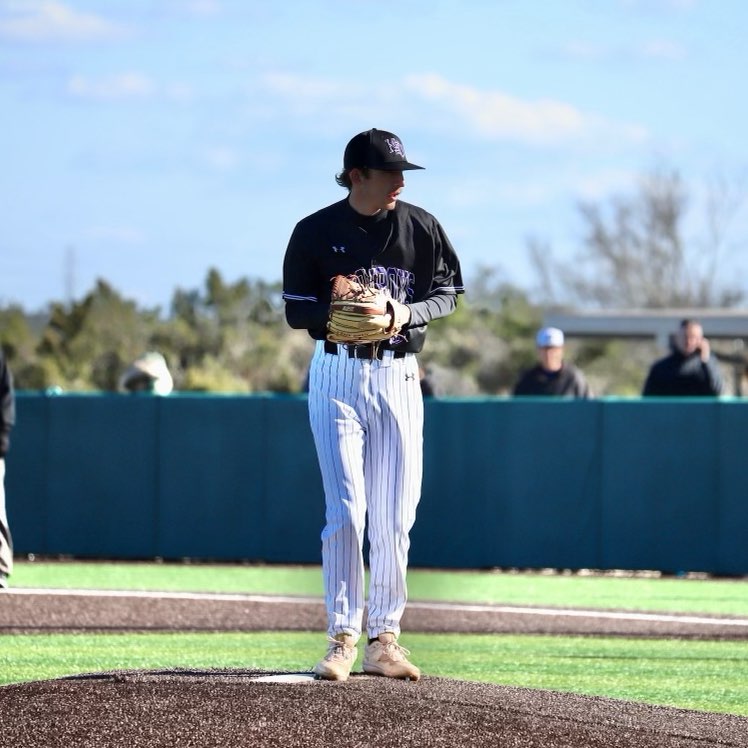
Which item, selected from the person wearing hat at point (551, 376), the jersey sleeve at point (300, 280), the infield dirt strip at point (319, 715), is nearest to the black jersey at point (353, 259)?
the jersey sleeve at point (300, 280)

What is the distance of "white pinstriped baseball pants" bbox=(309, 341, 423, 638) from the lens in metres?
5.87

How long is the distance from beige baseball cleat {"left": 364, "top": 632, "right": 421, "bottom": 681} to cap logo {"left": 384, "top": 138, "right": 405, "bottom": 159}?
1.77 m

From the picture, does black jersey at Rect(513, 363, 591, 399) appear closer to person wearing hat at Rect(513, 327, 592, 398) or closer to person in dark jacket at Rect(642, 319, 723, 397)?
person wearing hat at Rect(513, 327, 592, 398)

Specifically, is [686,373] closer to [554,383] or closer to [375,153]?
[554,383]

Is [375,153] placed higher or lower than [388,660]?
higher

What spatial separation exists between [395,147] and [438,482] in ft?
26.7

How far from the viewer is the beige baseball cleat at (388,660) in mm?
5797

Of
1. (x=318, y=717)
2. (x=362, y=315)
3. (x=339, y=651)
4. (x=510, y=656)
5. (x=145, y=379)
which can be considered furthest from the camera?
(x=145, y=379)

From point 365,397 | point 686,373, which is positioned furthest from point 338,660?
point 686,373

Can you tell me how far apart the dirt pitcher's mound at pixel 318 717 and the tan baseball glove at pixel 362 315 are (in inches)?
48.3

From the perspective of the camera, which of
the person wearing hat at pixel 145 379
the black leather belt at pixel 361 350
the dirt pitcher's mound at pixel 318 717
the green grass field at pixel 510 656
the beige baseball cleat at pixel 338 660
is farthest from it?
the person wearing hat at pixel 145 379

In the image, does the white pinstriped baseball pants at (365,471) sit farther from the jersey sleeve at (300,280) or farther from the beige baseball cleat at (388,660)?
the jersey sleeve at (300,280)

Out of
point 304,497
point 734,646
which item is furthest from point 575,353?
point 734,646

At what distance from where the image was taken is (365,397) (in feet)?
19.2
